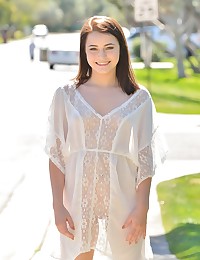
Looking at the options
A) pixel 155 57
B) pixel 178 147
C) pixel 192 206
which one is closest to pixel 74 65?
pixel 155 57

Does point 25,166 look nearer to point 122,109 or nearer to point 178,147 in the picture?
point 178,147

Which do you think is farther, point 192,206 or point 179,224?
point 192,206

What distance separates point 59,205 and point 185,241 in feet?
10.5

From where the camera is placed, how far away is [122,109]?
3674 millimetres

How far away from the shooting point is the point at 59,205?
373 centimetres

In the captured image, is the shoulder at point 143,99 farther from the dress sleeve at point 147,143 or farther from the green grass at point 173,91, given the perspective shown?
the green grass at point 173,91

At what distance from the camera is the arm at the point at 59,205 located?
3703 millimetres

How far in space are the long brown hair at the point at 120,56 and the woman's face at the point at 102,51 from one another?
25 mm

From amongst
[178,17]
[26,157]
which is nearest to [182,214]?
[26,157]

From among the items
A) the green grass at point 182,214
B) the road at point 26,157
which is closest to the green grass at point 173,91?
the road at point 26,157

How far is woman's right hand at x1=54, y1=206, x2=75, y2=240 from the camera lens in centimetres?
370

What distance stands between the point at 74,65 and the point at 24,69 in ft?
7.88

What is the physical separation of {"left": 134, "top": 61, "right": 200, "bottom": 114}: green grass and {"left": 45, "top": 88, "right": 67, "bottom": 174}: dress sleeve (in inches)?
586

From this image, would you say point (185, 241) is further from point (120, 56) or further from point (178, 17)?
point (178, 17)
